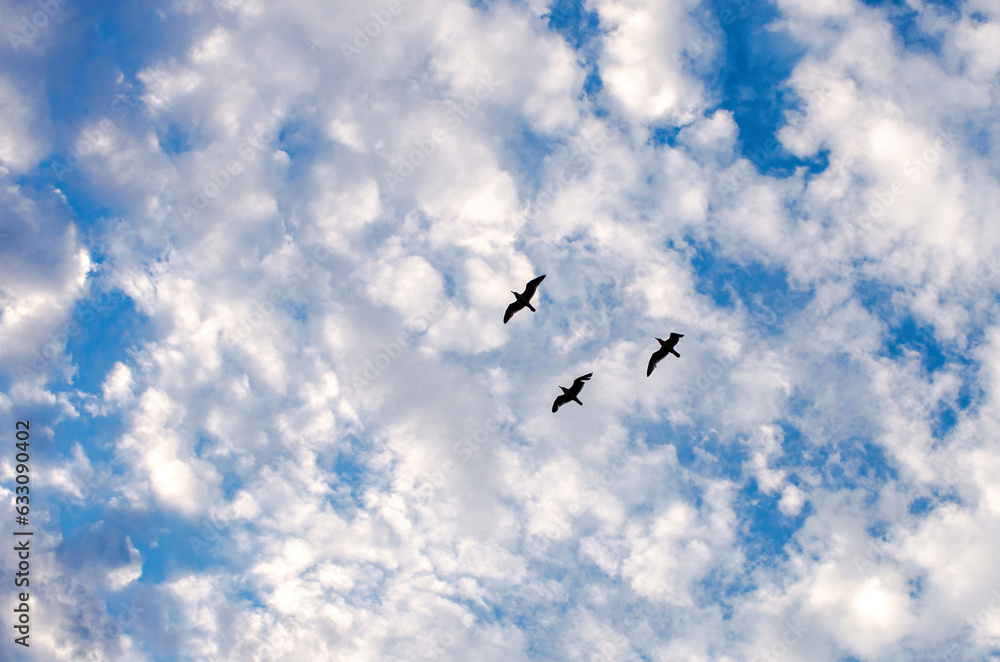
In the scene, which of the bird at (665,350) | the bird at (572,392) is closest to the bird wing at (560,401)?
the bird at (572,392)

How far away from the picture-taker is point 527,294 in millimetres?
35500

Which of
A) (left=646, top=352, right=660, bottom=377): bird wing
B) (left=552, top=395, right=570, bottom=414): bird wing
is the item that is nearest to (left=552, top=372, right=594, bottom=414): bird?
(left=552, top=395, right=570, bottom=414): bird wing

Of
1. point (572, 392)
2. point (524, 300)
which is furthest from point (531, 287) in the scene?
point (572, 392)

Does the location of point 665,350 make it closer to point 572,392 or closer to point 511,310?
point 572,392

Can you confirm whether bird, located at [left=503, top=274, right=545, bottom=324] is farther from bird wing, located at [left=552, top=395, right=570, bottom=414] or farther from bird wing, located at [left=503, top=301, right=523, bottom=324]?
bird wing, located at [left=552, top=395, right=570, bottom=414]

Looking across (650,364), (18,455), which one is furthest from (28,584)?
(650,364)

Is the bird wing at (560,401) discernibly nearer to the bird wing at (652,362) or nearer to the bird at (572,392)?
the bird at (572,392)

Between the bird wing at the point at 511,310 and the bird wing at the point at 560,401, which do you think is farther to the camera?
the bird wing at the point at 560,401

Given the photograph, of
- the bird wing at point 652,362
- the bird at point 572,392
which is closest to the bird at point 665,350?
the bird wing at point 652,362

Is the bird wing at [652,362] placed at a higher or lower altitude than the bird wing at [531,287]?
lower

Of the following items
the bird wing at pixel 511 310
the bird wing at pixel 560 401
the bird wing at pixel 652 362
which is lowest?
the bird wing at pixel 560 401

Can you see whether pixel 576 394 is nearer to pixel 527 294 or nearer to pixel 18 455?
pixel 527 294

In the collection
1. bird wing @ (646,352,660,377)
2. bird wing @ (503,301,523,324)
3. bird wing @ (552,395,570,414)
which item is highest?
bird wing @ (503,301,523,324)

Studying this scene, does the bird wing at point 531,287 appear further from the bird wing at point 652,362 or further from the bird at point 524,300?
the bird wing at point 652,362
